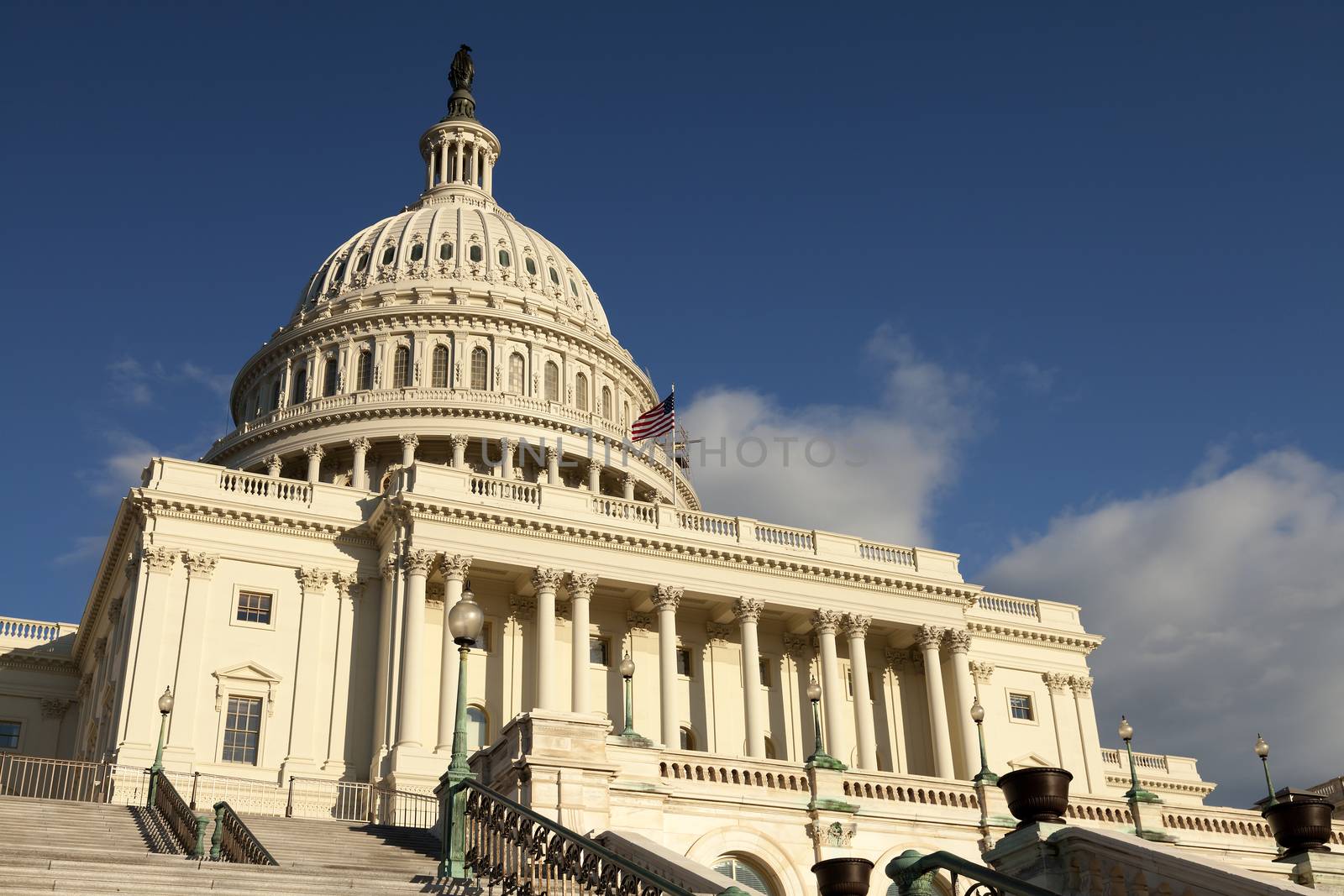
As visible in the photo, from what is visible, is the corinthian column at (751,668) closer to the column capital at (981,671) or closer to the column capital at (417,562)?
the column capital at (981,671)

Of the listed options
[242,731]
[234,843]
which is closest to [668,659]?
[242,731]

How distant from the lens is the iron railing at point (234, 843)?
19.3 m

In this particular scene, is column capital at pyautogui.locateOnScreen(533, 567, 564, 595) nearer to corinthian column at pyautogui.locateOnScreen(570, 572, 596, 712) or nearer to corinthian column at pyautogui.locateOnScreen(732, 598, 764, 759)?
corinthian column at pyautogui.locateOnScreen(570, 572, 596, 712)

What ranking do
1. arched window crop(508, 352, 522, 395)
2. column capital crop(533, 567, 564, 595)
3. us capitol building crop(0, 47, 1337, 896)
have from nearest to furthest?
us capitol building crop(0, 47, 1337, 896) < column capital crop(533, 567, 564, 595) < arched window crop(508, 352, 522, 395)

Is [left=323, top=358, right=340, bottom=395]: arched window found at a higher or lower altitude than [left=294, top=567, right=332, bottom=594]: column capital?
higher

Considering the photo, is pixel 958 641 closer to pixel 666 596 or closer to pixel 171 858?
pixel 666 596

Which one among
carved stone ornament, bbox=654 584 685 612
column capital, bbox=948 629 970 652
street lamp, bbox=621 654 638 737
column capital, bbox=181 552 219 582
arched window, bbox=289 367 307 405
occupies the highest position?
arched window, bbox=289 367 307 405

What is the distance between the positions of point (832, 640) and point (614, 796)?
99.1 ft

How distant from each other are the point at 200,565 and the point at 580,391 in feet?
119

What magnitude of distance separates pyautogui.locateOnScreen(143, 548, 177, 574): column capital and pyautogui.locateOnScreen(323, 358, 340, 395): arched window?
29620mm

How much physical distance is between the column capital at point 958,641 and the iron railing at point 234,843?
39.5 meters

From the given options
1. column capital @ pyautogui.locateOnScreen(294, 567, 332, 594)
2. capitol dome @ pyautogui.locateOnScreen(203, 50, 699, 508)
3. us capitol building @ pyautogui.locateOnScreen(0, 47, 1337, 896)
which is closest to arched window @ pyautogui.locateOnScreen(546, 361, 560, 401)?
capitol dome @ pyautogui.locateOnScreen(203, 50, 699, 508)

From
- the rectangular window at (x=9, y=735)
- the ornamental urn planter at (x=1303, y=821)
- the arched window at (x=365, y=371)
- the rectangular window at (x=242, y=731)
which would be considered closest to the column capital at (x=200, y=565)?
Result: the rectangular window at (x=242, y=731)

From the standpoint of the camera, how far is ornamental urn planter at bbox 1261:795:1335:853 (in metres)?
19.2
